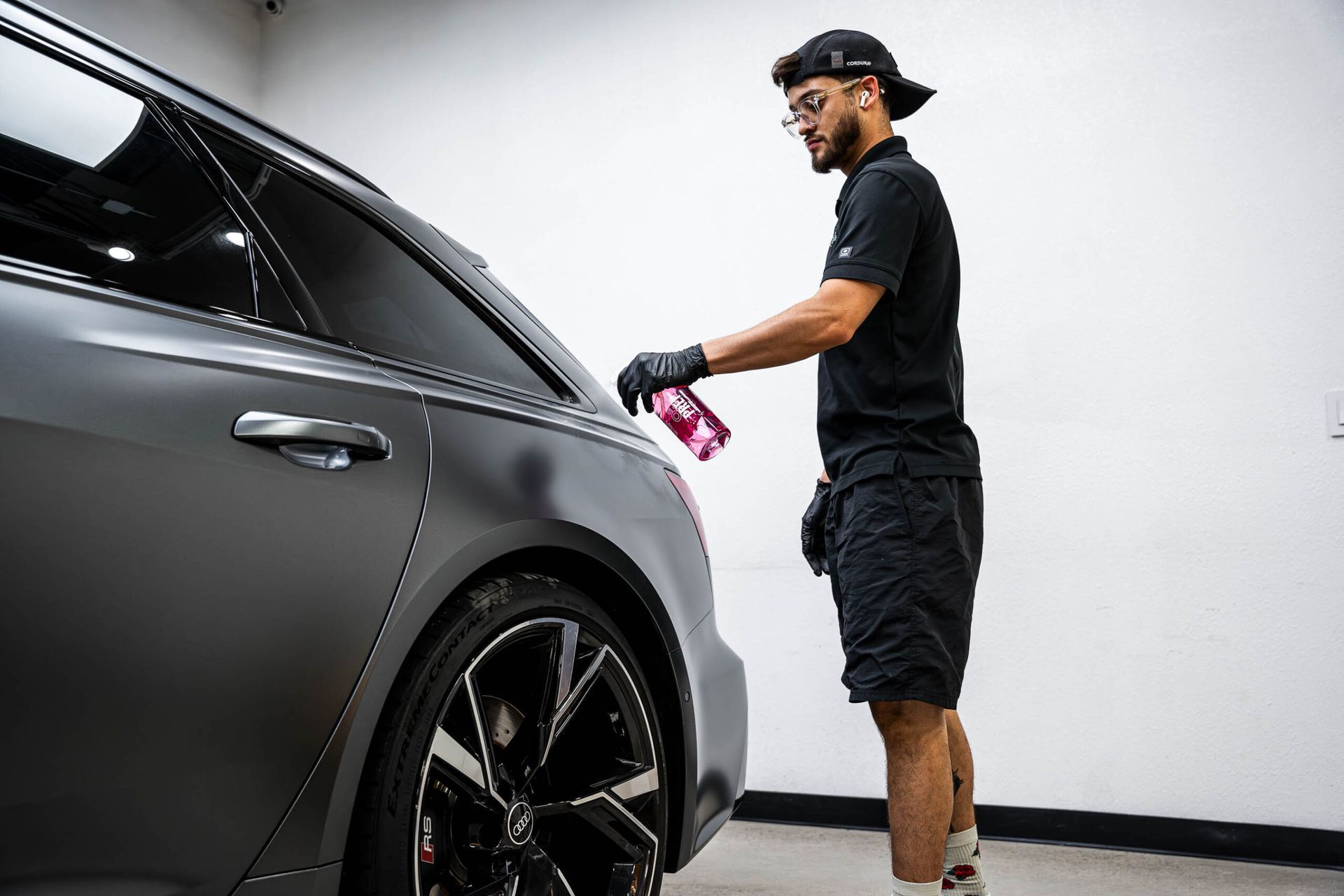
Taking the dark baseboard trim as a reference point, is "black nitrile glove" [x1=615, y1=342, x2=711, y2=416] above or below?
above

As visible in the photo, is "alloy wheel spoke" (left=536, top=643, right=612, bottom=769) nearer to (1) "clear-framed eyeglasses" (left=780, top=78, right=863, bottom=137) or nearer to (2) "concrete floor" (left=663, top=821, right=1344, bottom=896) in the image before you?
(1) "clear-framed eyeglasses" (left=780, top=78, right=863, bottom=137)

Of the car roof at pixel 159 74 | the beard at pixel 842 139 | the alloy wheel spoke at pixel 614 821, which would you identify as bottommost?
the alloy wheel spoke at pixel 614 821

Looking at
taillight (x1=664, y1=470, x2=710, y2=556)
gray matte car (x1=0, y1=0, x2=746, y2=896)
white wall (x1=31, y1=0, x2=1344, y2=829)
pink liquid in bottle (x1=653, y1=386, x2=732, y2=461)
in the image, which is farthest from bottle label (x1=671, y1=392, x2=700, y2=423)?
white wall (x1=31, y1=0, x2=1344, y2=829)

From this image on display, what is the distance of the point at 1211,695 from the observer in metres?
2.62

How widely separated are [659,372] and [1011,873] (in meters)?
1.78

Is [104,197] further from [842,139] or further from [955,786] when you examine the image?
[955,786]

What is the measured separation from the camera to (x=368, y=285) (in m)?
1.30

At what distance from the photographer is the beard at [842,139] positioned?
1.80m

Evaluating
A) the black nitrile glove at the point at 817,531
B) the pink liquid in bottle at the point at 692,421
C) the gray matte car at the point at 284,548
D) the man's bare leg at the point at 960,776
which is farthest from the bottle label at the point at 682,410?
the man's bare leg at the point at 960,776

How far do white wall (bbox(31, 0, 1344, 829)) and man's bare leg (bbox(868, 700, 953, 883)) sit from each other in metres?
1.30

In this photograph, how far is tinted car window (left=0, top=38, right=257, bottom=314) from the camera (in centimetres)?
89

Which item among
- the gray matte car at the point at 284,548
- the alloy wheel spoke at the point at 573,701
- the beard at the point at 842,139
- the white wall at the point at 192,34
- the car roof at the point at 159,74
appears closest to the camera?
the gray matte car at the point at 284,548

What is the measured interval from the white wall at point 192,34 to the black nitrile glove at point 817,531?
3.16 m

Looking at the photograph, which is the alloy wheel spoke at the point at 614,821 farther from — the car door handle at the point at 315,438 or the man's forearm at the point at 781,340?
the man's forearm at the point at 781,340
